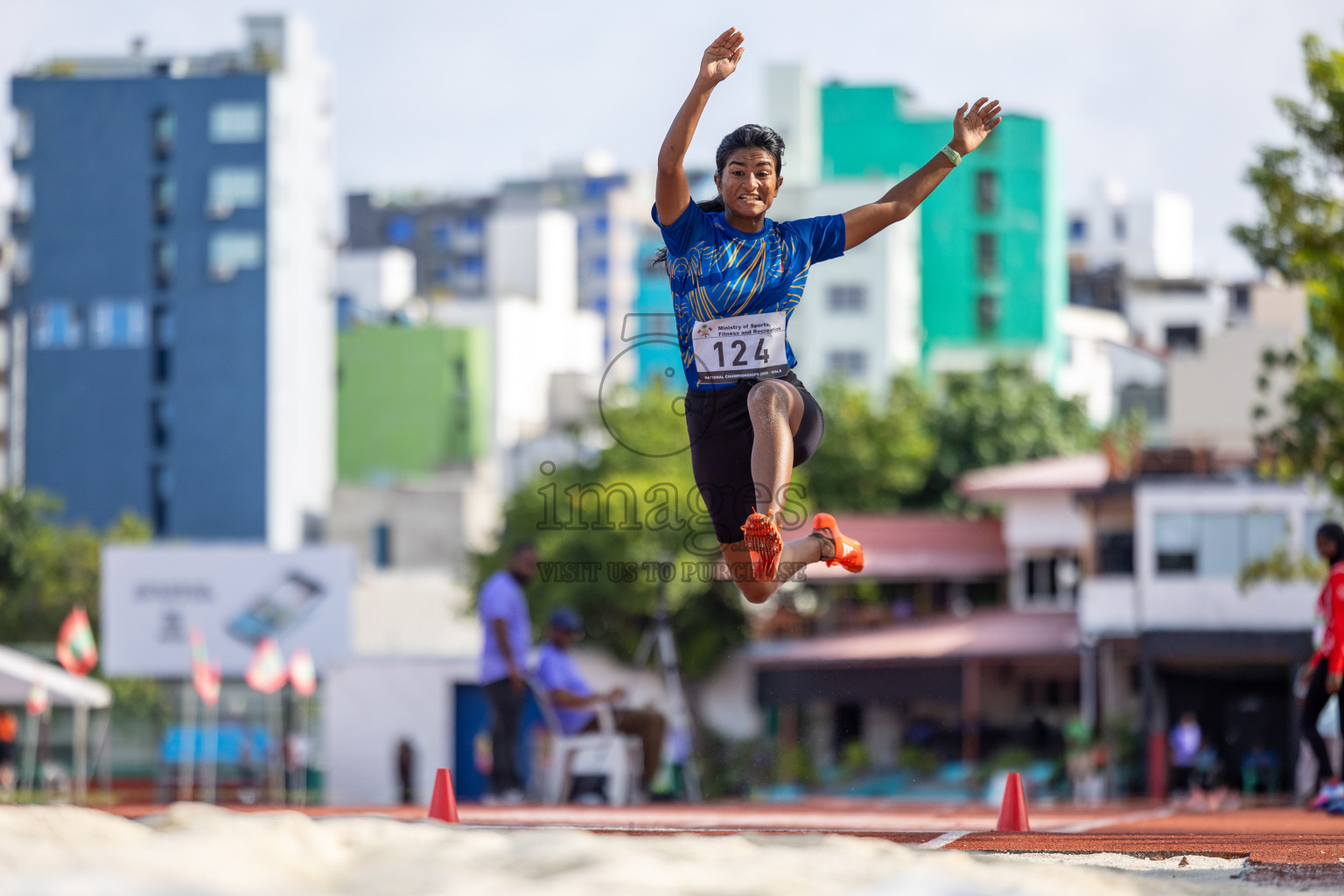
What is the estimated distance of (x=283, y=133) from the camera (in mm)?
74188

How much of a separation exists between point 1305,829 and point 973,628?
3466 centimetres

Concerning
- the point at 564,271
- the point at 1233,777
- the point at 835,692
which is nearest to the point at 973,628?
the point at 835,692

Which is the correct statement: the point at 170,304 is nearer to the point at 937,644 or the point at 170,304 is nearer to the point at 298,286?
the point at 298,286

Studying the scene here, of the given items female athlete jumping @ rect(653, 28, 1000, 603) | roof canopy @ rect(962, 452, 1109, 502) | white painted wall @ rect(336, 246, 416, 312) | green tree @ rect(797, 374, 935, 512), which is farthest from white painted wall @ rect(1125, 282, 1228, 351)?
female athlete jumping @ rect(653, 28, 1000, 603)

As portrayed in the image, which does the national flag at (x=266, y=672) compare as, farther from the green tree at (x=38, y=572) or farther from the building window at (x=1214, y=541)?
the green tree at (x=38, y=572)

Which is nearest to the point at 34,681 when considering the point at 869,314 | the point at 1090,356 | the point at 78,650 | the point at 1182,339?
the point at 78,650

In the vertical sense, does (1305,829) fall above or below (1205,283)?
below

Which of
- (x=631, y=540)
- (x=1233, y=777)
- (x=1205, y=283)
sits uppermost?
(x=1205, y=283)

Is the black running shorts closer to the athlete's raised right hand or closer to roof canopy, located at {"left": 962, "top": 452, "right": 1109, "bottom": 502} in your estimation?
the athlete's raised right hand

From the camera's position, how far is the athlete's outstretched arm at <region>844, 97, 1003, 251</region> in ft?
29.0

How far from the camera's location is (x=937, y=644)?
42844 mm

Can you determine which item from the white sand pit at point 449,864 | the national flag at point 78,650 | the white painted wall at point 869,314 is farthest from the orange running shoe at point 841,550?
the white painted wall at point 869,314

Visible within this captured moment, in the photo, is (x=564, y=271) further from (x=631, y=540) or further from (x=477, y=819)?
(x=477, y=819)

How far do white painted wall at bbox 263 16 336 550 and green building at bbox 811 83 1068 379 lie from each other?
2118 cm
